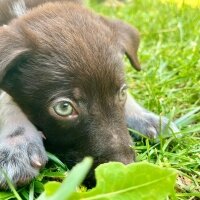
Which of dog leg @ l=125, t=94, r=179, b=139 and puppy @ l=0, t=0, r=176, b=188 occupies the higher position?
puppy @ l=0, t=0, r=176, b=188

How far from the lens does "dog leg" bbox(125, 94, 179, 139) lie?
3490 millimetres

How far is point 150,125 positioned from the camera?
3.58 m

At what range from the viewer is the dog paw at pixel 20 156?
8.97 ft

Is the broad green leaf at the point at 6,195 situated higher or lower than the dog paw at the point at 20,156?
lower

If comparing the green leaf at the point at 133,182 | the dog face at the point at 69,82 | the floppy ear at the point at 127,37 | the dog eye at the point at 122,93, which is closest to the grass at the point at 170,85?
the dog face at the point at 69,82

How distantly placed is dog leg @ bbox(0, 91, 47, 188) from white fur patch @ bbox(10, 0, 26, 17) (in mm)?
634

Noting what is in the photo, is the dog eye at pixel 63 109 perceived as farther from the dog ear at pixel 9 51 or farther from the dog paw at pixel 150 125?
the dog paw at pixel 150 125

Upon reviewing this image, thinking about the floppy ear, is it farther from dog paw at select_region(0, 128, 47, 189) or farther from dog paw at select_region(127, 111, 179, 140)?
dog paw at select_region(0, 128, 47, 189)

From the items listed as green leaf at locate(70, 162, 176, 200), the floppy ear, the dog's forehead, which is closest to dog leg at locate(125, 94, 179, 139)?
the floppy ear

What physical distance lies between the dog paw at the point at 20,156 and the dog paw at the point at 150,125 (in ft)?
2.49

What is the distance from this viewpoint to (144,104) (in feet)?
13.3

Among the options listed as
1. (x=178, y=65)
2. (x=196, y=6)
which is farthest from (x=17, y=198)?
(x=196, y=6)

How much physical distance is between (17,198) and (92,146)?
501 millimetres

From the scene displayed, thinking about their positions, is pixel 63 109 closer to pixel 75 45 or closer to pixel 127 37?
pixel 75 45
